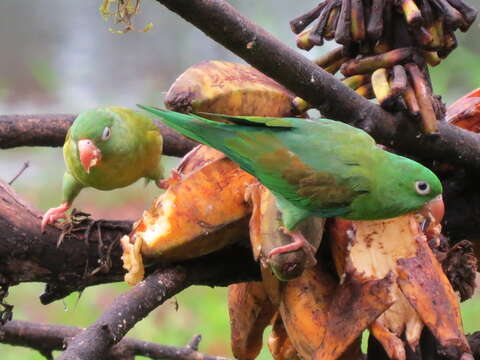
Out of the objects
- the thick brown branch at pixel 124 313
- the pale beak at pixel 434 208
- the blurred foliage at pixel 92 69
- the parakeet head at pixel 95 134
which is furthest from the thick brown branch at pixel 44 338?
the blurred foliage at pixel 92 69

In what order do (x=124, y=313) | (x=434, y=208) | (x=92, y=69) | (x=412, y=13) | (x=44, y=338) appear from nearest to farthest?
(x=124, y=313) → (x=434, y=208) → (x=412, y=13) → (x=44, y=338) → (x=92, y=69)

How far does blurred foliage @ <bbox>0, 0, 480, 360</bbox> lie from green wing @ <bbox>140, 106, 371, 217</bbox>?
8.73 feet

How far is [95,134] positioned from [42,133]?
163mm

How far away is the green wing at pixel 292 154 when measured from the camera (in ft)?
4.60

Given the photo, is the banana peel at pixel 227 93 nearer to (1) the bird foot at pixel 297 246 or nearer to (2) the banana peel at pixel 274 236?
(2) the banana peel at pixel 274 236

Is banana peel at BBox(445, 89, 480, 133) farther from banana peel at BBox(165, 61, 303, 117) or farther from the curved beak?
the curved beak

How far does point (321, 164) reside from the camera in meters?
1.46

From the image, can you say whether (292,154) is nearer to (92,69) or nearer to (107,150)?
(107,150)

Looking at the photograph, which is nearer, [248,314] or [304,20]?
[248,314]

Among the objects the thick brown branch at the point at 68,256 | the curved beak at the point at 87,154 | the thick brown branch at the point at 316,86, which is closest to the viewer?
the thick brown branch at the point at 316,86

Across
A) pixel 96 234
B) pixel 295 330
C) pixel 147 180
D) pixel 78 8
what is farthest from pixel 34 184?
pixel 295 330

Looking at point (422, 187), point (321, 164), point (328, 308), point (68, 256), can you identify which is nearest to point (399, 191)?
point (422, 187)

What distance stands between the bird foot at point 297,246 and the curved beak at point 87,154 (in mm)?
744

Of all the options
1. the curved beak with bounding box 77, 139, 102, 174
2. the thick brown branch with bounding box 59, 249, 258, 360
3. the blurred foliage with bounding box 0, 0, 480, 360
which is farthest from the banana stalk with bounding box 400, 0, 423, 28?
the blurred foliage with bounding box 0, 0, 480, 360
